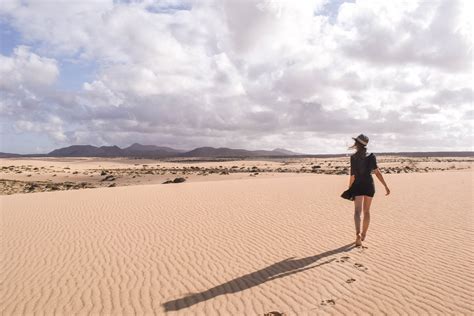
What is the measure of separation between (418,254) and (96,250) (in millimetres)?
6632

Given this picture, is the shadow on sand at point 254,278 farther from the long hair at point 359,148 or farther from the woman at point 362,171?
the long hair at point 359,148

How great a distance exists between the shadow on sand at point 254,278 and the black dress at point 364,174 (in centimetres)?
121

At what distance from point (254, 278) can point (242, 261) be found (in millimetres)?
993

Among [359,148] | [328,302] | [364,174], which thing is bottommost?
[328,302]

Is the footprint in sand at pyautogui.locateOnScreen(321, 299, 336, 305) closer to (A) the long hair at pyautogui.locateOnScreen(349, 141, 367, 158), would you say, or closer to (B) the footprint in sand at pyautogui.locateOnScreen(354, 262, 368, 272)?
(B) the footprint in sand at pyautogui.locateOnScreen(354, 262, 368, 272)

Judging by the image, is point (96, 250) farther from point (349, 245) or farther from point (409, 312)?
point (409, 312)

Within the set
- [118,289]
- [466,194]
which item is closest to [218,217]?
[118,289]

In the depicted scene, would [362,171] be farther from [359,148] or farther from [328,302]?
[328,302]

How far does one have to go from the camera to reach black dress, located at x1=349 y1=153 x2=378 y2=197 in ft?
23.2

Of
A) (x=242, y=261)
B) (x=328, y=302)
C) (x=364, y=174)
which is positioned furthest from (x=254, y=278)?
(x=364, y=174)

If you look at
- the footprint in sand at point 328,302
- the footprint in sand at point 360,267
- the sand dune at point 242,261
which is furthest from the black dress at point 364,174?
the footprint in sand at point 328,302

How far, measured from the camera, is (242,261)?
687 centimetres

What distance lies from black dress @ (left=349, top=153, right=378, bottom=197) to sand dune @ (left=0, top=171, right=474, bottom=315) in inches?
45.6

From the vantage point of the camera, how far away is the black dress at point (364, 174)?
7059 millimetres
